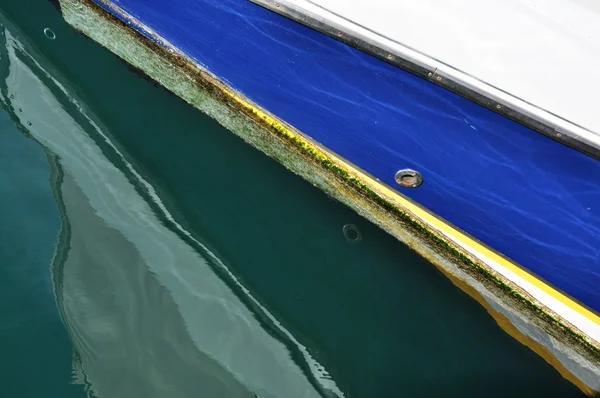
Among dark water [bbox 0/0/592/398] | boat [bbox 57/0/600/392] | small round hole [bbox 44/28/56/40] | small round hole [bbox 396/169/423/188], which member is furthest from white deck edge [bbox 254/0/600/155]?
small round hole [bbox 44/28/56/40]

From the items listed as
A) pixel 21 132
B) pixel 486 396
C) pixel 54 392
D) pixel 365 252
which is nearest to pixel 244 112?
pixel 365 252

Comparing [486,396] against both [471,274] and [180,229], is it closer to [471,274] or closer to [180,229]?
[471,274]

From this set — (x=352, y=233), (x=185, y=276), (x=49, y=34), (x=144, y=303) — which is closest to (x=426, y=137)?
(x=352, y=233)

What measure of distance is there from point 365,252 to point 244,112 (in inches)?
37.3

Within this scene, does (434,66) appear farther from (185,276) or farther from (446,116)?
(185,276)

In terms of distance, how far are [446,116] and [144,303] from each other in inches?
65.0

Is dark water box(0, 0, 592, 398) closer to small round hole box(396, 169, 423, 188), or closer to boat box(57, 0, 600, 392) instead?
boat box(57, 0, 600, 392)

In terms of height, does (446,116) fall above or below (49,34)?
above

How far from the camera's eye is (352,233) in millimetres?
3240

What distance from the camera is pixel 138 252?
3.06m

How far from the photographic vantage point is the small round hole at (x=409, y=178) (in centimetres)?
257

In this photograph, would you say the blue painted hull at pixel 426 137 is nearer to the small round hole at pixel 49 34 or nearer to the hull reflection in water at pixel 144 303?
the hull reflection in water at pixel 144 303

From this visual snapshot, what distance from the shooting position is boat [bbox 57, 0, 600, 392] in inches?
84.0

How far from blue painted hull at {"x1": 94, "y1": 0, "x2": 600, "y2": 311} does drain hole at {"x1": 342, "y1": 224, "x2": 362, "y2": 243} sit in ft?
1.92
